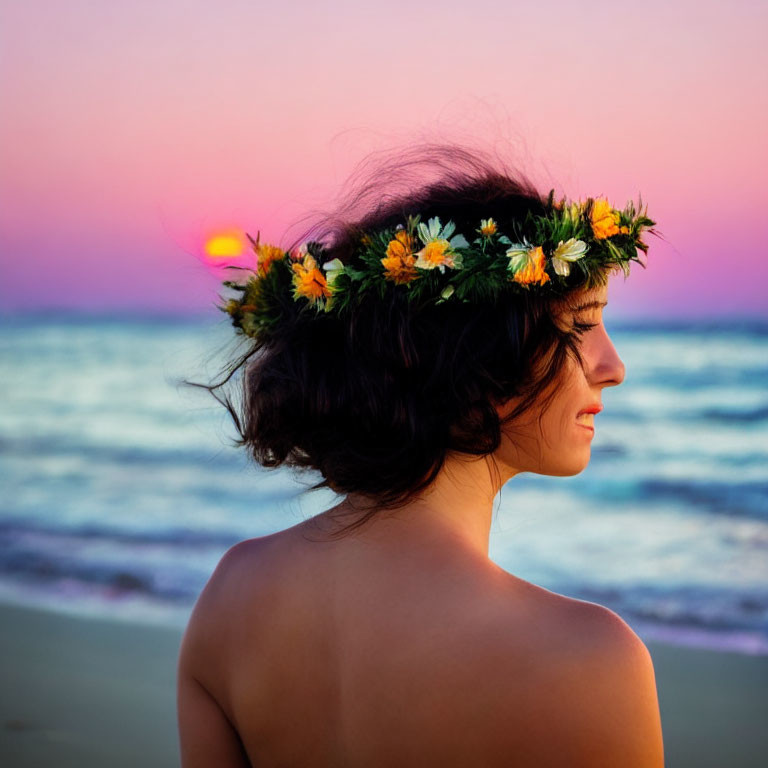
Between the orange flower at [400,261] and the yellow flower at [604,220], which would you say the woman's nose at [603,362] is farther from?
the orange flower at [400,261]

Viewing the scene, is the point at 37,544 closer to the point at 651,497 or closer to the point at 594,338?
the point at 651,497

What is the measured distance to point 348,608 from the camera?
1490 mm

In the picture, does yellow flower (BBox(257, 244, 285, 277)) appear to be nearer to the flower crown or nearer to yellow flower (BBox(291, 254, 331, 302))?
the flower crown

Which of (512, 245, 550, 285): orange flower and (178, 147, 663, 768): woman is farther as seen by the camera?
(512, 245, 550, 285): orange flower

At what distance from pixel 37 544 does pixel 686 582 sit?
4.29 m

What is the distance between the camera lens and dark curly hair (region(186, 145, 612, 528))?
1.61 meters

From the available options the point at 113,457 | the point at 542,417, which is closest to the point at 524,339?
the point at 542,417

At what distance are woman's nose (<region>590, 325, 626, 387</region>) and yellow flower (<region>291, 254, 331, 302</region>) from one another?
0.49 metres

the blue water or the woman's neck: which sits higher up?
the woman's neck

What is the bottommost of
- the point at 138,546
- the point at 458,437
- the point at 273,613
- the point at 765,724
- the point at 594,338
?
the point at 138,546

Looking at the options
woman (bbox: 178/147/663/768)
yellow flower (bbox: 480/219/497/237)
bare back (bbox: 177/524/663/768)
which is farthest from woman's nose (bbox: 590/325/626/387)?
bare back (bbox: 177/524/663/768)

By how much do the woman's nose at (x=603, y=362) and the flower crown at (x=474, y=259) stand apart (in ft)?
0.35

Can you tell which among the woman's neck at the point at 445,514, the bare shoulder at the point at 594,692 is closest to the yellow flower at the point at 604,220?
the woman's neck at the point at 445,514

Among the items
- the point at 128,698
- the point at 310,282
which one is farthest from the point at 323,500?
the point at 310,282
